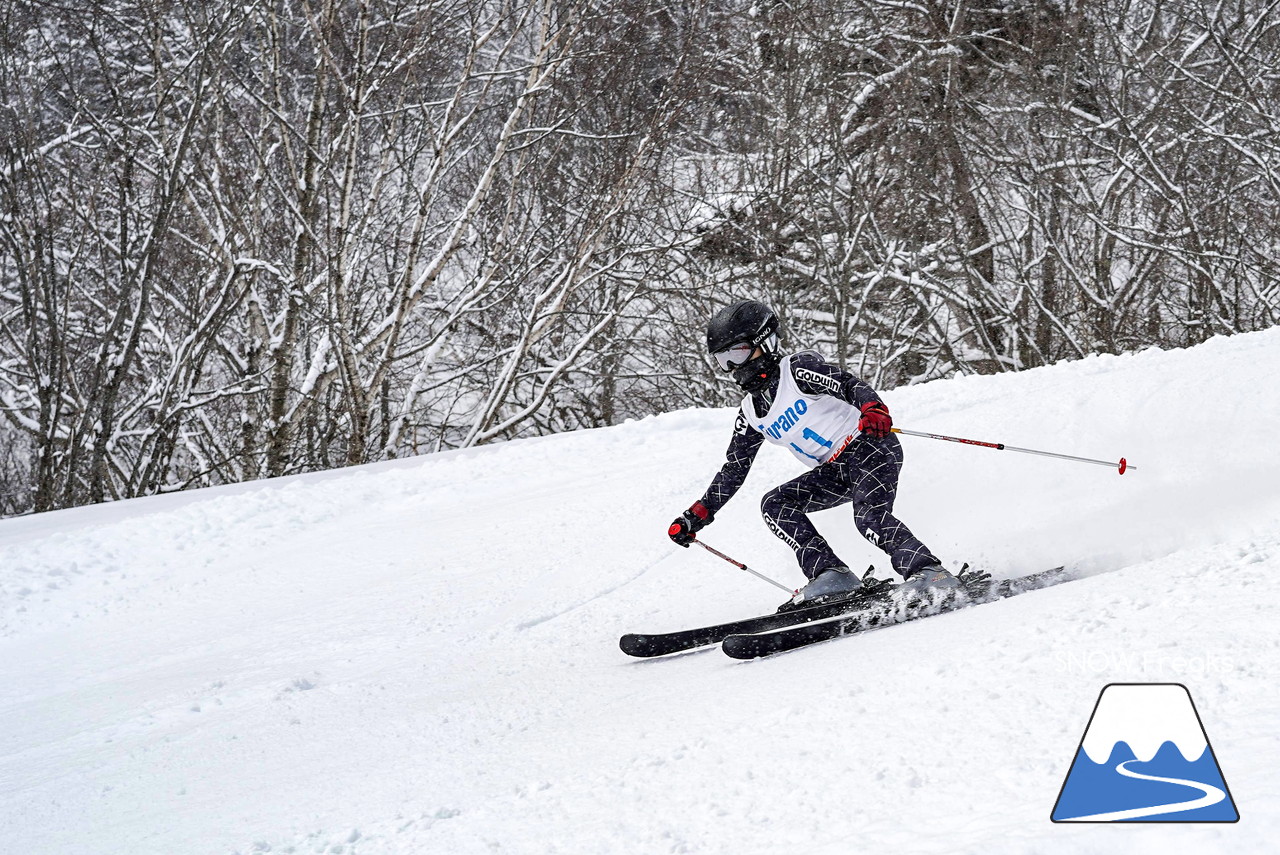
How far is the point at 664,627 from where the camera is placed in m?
5.26

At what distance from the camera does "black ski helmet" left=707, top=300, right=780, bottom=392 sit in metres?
Answer: 4.58

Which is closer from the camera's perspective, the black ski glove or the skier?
the skier

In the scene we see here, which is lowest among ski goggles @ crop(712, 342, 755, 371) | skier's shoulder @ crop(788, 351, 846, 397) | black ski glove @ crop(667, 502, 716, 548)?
black ski glove @ crop(667, 502, 716, 548)

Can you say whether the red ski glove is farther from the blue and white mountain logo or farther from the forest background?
the forest background

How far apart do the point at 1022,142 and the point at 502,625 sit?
1349 centimetres

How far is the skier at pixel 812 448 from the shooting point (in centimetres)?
457

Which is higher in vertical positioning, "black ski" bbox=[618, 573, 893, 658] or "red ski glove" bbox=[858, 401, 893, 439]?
"red ski glove" bbox=[858, 401, 893, 439]

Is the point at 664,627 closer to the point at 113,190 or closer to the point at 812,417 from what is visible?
the point at 812,417

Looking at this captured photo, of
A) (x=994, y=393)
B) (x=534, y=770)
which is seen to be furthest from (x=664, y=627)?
(x=994, y=393)

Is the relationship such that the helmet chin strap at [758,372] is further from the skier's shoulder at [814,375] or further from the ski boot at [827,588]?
the ski boot at [827,588]

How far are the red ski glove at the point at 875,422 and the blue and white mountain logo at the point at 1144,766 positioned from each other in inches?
74.8

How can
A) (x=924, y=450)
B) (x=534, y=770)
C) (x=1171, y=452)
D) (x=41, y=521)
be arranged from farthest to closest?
1. (x=41, y=521)
2. (x=924, y=450)
3. (x=1171, y=452)
4. (x=534, y=770)

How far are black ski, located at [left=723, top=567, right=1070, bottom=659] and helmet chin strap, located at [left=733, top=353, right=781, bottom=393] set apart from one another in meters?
1.12

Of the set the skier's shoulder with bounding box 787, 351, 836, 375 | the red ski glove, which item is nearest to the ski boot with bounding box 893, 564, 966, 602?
the red ski glove
